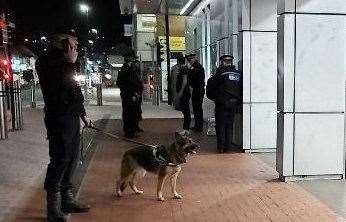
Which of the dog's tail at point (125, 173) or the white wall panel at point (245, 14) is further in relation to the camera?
the white wall panel at point (245, 14)

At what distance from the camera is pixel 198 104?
1182cm

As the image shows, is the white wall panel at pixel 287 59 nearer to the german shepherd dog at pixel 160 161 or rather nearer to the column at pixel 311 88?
the column at pixel 311 88

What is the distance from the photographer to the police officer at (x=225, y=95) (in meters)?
8.85

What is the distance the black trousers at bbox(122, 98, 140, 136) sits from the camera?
1107 cm

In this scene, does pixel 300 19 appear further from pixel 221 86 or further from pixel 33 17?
pixel 33 17

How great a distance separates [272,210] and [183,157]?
1.20m

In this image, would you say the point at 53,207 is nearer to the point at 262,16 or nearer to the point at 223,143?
the point at 223,143

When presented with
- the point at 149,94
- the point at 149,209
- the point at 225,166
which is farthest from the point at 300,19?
the point at 149,94

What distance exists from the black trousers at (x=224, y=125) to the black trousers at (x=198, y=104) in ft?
8.56

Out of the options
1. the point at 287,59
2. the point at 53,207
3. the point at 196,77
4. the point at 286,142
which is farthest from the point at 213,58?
the point at 53,207

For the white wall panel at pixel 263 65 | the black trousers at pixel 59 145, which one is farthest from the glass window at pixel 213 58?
the black trousers at pixel 59 145

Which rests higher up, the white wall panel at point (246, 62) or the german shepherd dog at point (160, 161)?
the white wall panel at point (246, 62)

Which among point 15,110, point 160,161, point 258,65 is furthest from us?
point 15,110

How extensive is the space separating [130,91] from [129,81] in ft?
0.85
